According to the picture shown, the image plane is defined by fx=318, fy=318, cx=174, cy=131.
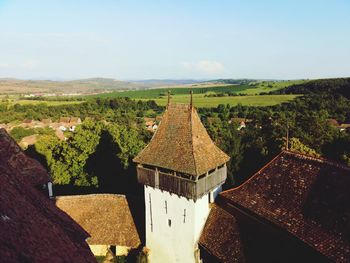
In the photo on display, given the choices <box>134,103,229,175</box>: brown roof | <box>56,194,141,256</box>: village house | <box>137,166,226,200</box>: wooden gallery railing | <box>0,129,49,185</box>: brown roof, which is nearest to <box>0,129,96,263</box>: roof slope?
<box>137,166,226,200</box>: wooden gallery railing

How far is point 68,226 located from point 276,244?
9870 millimetres

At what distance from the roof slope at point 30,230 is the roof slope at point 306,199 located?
9121 millimetres

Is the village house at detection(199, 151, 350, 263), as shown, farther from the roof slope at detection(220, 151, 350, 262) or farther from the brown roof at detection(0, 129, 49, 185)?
the brown roof at detection(0, 129, 49, 185)

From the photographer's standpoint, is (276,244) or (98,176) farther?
(98,176)

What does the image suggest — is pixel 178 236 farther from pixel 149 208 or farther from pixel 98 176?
pixel 98 176

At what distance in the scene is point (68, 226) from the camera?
465 inches

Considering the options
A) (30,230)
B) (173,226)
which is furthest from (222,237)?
(30,230)

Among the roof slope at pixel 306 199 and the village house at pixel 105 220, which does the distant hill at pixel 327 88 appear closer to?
the roof slope at pixel 306 199

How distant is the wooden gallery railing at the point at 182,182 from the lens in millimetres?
17641

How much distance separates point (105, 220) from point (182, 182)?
777 cm

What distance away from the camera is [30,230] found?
27.5 ft

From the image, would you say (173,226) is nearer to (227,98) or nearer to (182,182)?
(182,182)

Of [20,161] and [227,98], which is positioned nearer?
[20,161]

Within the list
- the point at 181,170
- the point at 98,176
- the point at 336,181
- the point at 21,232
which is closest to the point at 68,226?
the point at 21,232
